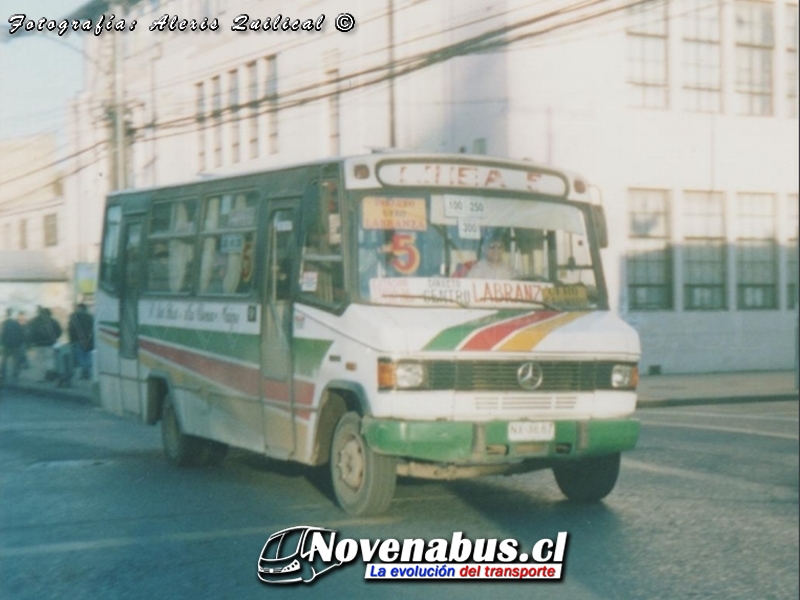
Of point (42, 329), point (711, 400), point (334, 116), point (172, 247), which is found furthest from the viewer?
point (711, 400)

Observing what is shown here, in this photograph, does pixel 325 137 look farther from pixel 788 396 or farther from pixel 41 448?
pixel 788 396

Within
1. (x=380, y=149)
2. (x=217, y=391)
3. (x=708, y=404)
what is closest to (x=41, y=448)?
(x=217, y=391)

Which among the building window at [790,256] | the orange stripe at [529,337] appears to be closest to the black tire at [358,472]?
the orange stripe at [529,337]

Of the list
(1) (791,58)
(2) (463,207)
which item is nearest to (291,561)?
(2) (463,207)

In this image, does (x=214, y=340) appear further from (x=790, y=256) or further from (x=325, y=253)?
(x=790, y=256)

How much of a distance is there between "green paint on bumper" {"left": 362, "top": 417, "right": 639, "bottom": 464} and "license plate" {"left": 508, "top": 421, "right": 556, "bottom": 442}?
32 mm

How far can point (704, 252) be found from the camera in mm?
25453

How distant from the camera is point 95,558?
7.07m

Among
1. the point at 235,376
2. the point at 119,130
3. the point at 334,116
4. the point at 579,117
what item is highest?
the point at 579,117

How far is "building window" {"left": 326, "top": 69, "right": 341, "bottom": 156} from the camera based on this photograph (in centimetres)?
1500

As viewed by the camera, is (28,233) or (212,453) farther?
(212,453)

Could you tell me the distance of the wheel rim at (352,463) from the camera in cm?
855

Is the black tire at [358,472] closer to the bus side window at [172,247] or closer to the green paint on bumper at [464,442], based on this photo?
the green paint on bumper at [464,442]

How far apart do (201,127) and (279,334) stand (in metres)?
7.57
